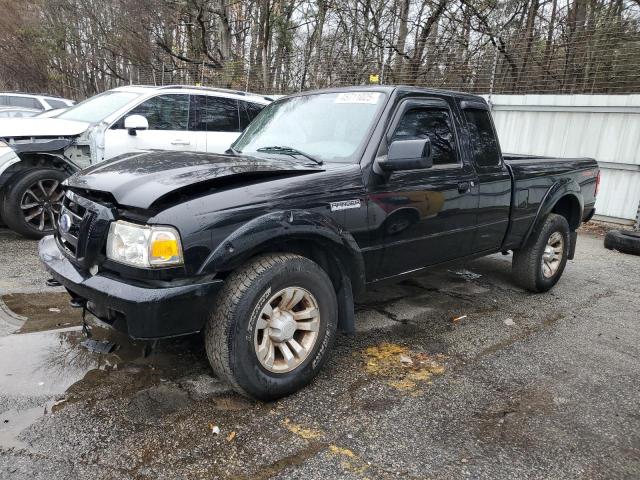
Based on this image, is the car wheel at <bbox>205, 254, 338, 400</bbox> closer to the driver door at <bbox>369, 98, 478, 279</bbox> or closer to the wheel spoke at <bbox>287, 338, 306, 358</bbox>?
the wheel spoke at <bbox>287, 338, 306, 358</bbox>

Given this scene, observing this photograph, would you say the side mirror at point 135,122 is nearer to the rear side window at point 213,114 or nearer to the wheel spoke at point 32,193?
the rear side window at point 213,114

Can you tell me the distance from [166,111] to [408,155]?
15.2 feet

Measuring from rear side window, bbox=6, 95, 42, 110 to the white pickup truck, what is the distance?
856 centimetres

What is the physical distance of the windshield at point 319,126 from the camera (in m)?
3.43

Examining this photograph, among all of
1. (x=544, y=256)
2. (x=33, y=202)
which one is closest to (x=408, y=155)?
(x=544, y=256)

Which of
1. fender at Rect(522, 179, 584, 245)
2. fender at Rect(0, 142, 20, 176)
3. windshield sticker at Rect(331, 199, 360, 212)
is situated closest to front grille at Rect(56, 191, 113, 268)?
windshield sticker at Rect(331, 199, 360, 212)

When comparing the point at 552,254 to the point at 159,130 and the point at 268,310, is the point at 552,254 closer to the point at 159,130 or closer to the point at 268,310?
the point at 268,310

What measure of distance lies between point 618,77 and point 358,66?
7557 millimetres

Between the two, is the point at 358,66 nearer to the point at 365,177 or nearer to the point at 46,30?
the point at 365,177

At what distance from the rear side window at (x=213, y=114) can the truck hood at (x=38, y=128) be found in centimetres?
142

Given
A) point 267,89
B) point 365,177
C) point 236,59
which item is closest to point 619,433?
point 365,177

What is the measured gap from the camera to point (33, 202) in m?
5.71

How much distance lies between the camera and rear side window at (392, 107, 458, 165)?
3.60 metres

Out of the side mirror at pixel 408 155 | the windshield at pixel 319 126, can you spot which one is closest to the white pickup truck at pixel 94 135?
the windshield at pixel 319 126
